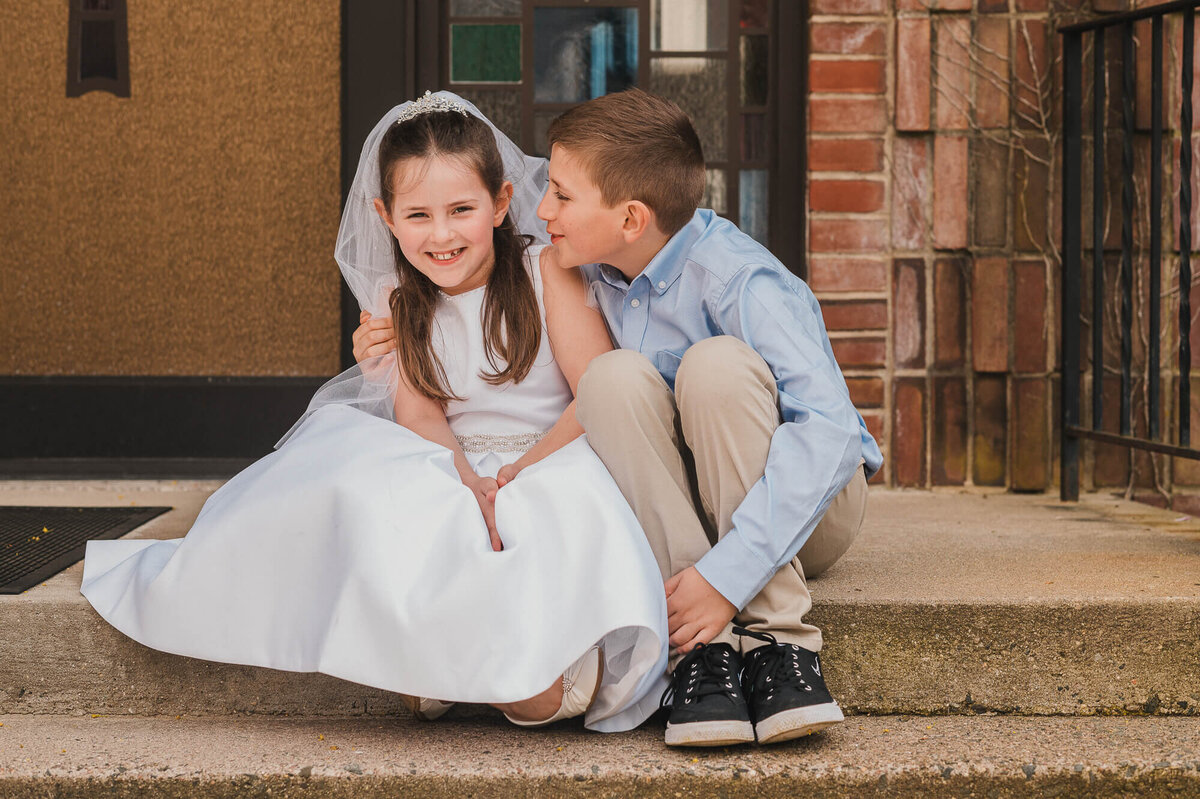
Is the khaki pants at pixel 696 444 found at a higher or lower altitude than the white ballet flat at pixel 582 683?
higher

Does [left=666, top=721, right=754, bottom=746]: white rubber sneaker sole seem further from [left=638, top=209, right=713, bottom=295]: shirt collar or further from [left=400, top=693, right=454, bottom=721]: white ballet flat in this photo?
[left=638, top=209, right=713, bottom=295]: shirt collar

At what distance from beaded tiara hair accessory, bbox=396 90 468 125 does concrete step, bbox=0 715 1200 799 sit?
1.12 m

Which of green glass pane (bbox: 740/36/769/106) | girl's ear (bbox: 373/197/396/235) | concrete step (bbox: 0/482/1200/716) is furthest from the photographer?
green glass pane (bbox: 740/36/769/106)

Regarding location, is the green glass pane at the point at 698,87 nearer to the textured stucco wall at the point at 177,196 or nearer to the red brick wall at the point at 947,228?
the red brick wall at the point at 947,228

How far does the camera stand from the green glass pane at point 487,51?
10.2 ft

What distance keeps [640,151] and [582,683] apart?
922 millimetres

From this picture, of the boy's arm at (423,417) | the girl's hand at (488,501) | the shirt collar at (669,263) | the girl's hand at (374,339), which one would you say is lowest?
the girl's hand at (488,501)

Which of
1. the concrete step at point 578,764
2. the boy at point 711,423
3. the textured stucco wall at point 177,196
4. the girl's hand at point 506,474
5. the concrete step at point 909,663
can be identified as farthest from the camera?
the textured stucco wall at point 177,196

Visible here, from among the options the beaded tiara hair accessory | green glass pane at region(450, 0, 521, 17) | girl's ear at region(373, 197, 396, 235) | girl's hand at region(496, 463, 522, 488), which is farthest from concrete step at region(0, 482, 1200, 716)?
green glass pane at region(450, 0, 521, 17)

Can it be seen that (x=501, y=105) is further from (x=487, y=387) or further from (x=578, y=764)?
(x=578, y=764)

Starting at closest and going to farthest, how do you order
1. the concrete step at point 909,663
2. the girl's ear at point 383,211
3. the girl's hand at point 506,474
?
the concrete step at point 909,663 < the girl's hand at point 506,474 < the girl's ear at point 383,211

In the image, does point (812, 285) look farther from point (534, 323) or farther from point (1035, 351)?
point (534, 323)

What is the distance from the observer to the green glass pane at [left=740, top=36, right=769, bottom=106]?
310cm

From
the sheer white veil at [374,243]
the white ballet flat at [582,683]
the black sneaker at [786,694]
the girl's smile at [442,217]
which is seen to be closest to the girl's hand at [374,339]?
the sheer white veil at [374,243]
